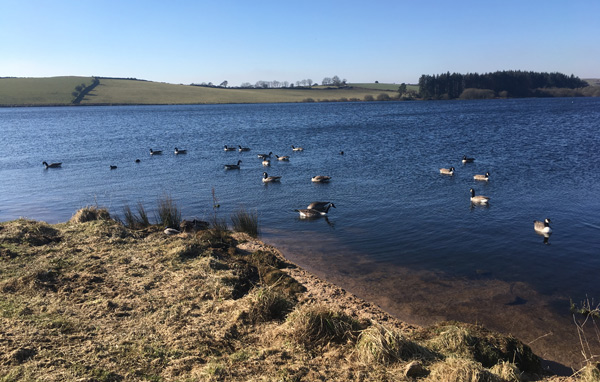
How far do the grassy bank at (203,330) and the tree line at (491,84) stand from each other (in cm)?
13510

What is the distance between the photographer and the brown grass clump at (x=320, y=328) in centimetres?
700

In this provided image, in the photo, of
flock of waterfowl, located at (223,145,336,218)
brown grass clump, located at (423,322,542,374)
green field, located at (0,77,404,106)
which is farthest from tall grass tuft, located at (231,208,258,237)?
green field, located at (0,77,404,106)

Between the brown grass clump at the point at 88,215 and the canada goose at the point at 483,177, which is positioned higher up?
the brown grass clump at the point at 88,215

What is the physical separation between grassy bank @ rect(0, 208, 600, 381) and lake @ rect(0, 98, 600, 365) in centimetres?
201

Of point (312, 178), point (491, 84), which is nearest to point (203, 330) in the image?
point (312, 178)

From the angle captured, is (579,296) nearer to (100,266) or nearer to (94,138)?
(100,266)

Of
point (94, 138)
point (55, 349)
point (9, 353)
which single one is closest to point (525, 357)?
point (55, 349)

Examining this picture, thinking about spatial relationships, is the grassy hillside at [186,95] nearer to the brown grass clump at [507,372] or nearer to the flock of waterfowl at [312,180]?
the flock of waterfowl at [312,180]

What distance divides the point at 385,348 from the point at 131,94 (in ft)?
489

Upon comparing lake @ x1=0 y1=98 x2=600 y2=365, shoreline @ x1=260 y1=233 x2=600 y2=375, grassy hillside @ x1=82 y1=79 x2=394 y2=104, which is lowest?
shoreline @ x1=260 y1=233 x2=600 y2=375

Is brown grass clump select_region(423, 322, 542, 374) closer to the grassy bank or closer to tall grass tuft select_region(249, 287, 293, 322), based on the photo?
the grassy bank

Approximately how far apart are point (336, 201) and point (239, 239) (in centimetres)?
717

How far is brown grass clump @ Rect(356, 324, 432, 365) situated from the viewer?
634cm

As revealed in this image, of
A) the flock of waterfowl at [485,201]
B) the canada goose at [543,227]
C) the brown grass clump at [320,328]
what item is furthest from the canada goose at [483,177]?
the brown grass clump at [320,328]
